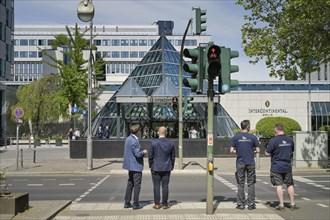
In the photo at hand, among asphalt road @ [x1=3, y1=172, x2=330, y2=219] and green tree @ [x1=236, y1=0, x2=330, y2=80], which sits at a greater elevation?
green tree @ [x1=236, y1=0, x2=330, y2=80]

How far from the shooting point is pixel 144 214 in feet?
32.6

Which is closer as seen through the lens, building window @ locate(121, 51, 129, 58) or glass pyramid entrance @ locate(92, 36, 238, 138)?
glass pyramid entrance @ locate(92, 36, 238, 138)

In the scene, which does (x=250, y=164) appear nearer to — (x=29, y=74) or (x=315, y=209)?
(x=315, y=209)

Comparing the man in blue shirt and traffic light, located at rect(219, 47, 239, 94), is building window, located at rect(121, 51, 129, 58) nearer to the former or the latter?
the man in blue shirt

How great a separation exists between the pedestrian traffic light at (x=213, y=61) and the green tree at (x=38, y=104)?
4437 cm

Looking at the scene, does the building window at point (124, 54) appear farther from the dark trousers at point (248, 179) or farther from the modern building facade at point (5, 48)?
the dark trousers at point (248, 179)

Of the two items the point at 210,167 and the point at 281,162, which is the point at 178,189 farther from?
the point at 210,167

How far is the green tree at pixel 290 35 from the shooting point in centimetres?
1980

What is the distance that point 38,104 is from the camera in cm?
5481

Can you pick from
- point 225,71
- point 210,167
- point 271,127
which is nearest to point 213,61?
point 225,71

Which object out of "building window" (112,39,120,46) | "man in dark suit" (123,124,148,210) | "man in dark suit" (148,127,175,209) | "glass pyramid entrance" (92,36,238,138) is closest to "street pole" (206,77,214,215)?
"man in dark suit" (148,127,175,209)

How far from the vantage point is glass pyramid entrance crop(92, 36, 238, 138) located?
131 feet

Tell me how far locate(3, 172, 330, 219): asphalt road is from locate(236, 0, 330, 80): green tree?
16.8 feet

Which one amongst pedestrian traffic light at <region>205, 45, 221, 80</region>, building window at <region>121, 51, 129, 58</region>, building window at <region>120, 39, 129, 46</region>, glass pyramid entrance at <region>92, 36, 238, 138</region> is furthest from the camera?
building window at <region>120, 39, 129, 46</region>
